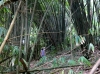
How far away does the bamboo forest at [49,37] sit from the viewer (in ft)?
4.69

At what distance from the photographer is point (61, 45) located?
16.3 ft

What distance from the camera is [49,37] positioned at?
17.7 ft

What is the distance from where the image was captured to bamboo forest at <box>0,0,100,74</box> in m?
1.43

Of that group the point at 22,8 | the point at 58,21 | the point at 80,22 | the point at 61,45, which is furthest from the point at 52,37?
the point at 22,8

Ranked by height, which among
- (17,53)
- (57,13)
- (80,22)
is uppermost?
(57,13)

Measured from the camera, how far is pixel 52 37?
17.3 ft

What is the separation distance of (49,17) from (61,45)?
0.96 metres

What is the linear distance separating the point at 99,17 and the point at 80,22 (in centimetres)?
124

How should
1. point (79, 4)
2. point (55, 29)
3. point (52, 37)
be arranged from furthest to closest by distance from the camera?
point (52, 37)
point (55, 29)
point (79, 4)

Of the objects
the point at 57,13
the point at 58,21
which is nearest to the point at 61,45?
the point at 58,21

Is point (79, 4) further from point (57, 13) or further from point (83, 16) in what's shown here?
point (57, 13)

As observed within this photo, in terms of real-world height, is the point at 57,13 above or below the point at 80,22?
above

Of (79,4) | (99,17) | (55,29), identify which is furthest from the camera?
(55,29)

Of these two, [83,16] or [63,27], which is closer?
[83,16]
